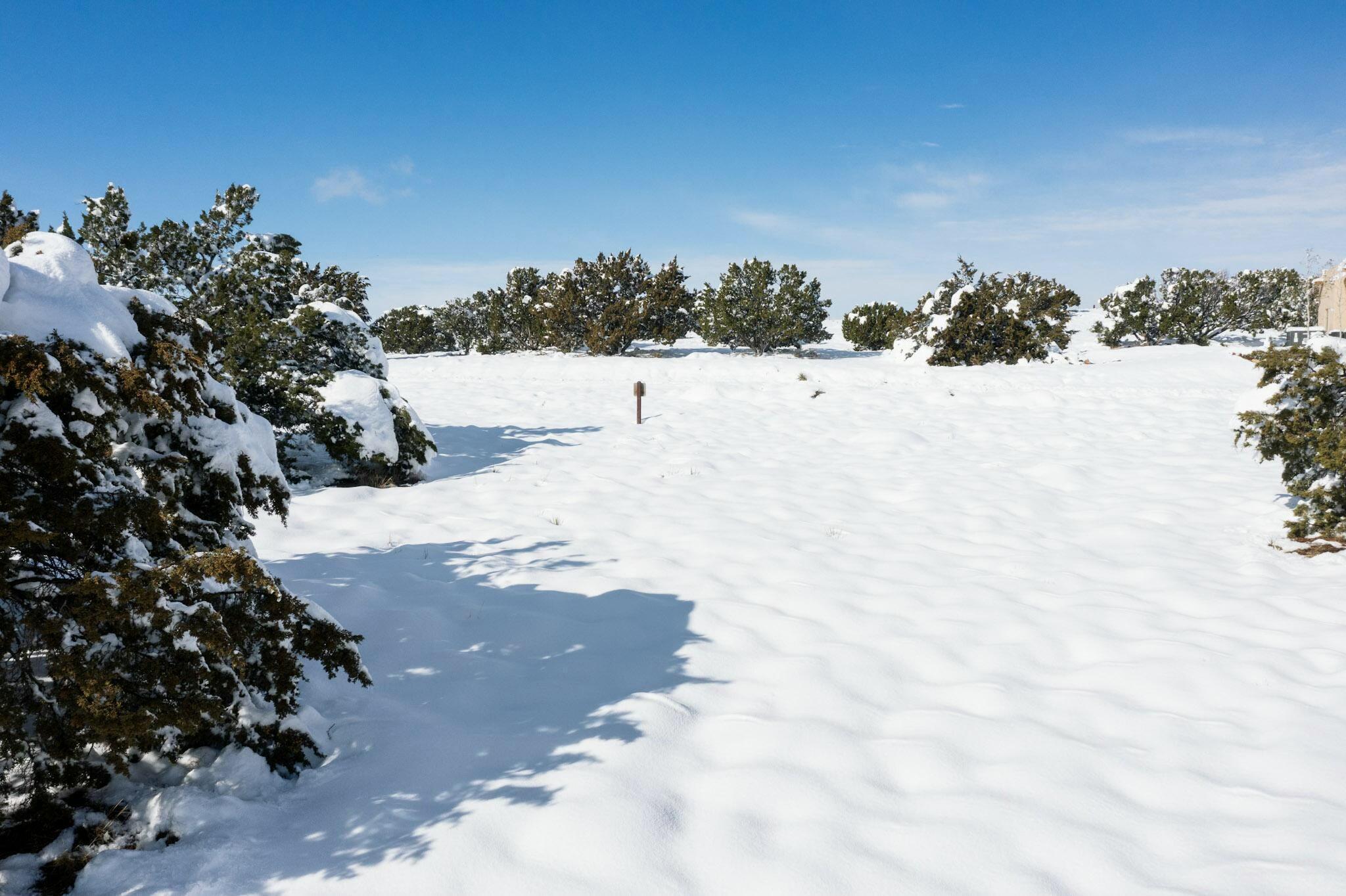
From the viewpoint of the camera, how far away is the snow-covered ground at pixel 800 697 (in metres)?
2.74

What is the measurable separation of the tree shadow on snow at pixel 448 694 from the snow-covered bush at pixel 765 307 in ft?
86.3

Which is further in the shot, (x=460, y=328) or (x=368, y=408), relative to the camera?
(x=460, y=328)

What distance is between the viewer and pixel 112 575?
2619 millimetres

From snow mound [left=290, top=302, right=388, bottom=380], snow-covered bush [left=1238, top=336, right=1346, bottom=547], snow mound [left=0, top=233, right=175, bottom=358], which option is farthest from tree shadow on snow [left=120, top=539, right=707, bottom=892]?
snow-covered bush [left=1238, top=336, right=1346, bottom=547]

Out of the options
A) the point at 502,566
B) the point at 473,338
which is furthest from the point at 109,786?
the point at 473,338

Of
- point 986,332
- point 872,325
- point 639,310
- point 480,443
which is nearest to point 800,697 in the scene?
point 480,443

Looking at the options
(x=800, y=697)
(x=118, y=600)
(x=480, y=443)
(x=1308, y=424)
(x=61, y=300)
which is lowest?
(x=800, y=697)

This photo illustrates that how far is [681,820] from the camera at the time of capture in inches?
117

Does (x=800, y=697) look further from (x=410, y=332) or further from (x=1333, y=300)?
(x=410, y=332)

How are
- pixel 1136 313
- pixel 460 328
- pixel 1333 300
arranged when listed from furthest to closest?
pixel 460 328 → pixel 1136 313 → pixel 1333 300

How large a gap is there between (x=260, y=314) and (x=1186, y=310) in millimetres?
37719

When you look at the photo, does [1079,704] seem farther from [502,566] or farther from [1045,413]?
[1045,413]

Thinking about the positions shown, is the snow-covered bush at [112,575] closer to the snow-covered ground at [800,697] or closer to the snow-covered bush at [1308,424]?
the snow-covered ground at [800,697]

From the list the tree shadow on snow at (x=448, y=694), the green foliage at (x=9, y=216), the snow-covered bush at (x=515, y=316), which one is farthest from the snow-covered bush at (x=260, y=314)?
the snow-covered bush at (x=515, y=316)
